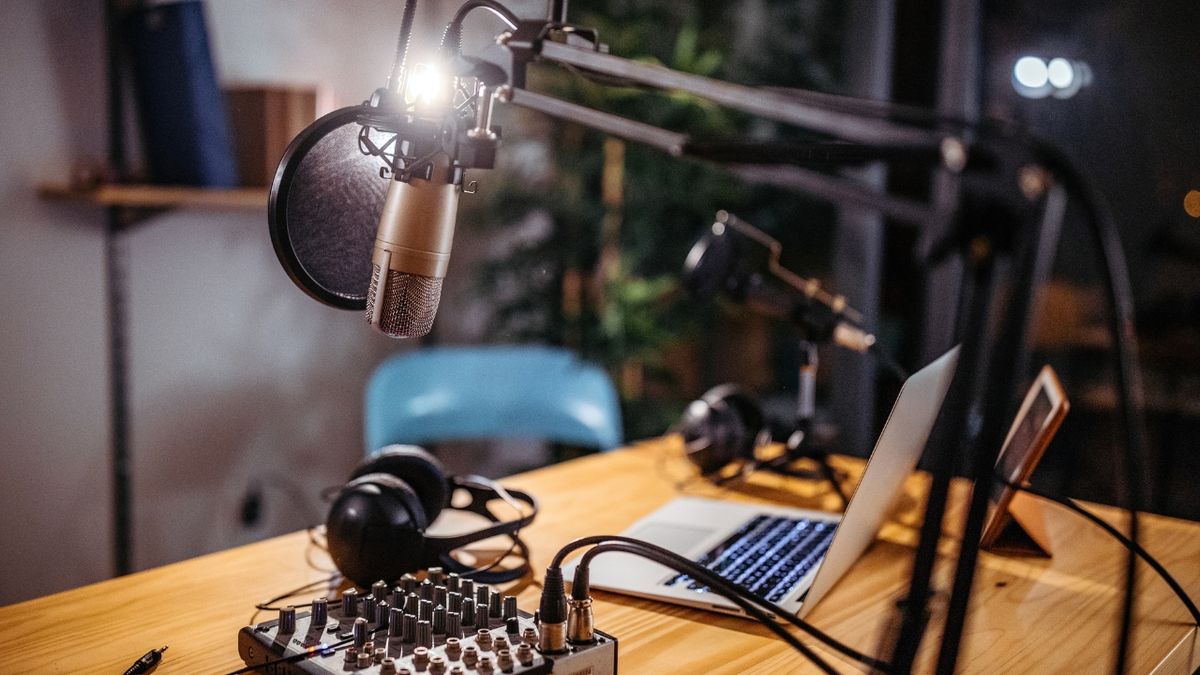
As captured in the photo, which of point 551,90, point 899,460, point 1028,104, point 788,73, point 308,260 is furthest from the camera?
point 788,73

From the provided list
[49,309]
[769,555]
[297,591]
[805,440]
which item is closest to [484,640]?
[297,591]

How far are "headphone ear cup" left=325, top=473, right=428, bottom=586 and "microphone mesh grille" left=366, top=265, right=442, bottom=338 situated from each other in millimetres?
253

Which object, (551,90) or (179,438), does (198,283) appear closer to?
(179,438)

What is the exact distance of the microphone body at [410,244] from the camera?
80 centimetres

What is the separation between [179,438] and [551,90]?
3.96 feet

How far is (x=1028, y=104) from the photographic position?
102 inches

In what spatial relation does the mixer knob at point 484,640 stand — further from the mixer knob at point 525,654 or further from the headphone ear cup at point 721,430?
the headphone ear cup at point 721,430

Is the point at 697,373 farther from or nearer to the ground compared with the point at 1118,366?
nearer to the ground

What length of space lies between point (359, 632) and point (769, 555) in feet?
1.75

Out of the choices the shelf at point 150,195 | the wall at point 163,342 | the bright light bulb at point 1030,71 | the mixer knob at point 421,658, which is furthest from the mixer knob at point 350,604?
the bright light bulb at point 1030,71

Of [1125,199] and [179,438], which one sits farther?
[1125,199]

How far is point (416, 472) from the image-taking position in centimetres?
121

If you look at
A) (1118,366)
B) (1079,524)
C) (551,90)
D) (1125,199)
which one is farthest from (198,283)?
(1125,199)

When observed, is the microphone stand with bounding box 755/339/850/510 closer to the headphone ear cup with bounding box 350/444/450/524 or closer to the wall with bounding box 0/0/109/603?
the headphone ear cup with bounding box 350/444/450/524
